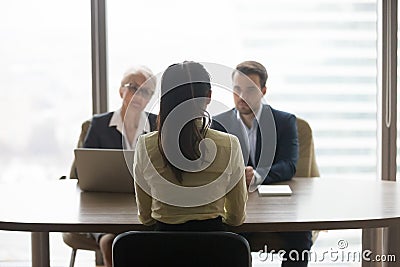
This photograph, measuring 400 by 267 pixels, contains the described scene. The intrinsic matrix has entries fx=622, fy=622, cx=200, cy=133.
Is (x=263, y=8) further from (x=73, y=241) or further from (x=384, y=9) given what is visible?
(x=73, y=241)

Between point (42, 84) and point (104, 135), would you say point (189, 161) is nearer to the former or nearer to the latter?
point (104, 135)

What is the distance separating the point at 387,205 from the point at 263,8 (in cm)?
193

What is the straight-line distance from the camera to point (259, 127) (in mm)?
3031

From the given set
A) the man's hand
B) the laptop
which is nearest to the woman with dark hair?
the laptop

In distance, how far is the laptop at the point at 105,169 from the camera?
2.44 metres

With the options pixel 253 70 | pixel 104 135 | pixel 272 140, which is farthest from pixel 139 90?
pixel 272 140

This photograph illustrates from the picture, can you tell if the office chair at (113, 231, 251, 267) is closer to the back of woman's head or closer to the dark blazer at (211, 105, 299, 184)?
the back of woman's head

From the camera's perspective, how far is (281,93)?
3.94m

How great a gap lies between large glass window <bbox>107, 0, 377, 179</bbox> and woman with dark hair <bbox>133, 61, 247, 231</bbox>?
1931 millimetres

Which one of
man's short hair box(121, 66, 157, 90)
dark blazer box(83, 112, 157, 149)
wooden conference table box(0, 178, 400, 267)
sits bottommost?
wooden conference table box(0, 178, 400, 267)

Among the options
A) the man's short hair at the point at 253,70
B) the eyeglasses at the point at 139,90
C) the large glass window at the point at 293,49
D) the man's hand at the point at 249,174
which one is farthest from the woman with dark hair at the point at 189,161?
the large glass window at the point at 293,49

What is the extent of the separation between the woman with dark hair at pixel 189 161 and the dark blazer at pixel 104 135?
1197 millimetres

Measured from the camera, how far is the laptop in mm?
2438

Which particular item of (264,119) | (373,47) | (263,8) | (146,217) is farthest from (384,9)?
(146,217)
